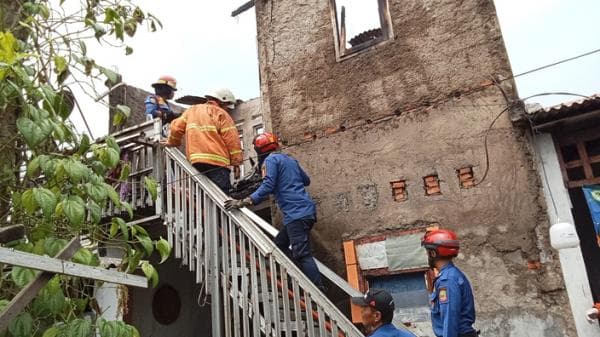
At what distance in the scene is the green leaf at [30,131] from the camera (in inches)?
94.9

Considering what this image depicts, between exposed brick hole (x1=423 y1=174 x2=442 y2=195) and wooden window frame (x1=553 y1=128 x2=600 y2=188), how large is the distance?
3.96ft

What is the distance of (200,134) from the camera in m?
5.58

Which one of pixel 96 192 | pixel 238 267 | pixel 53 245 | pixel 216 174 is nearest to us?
pixel 53 245

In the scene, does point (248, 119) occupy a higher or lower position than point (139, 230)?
higher

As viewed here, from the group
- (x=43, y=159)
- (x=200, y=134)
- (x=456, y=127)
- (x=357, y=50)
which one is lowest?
(x=43, y=159)

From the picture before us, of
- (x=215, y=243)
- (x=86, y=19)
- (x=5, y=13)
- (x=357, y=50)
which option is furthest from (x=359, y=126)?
(x=5, y=13)

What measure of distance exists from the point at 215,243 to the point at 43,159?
Result: 2.46 metres

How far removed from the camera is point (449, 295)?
10.9 feet

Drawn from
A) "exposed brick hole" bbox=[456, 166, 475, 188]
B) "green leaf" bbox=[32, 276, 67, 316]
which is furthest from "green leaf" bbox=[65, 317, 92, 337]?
"exposed brick hole" bbox=[456, 166, 475, 188]

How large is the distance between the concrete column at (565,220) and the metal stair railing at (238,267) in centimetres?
202

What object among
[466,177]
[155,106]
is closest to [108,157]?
[466,177]

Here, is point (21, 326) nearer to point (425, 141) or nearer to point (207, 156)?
point (207, 156)

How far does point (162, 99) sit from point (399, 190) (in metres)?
4.47

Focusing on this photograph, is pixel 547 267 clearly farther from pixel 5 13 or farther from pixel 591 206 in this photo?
pixel 5 13
